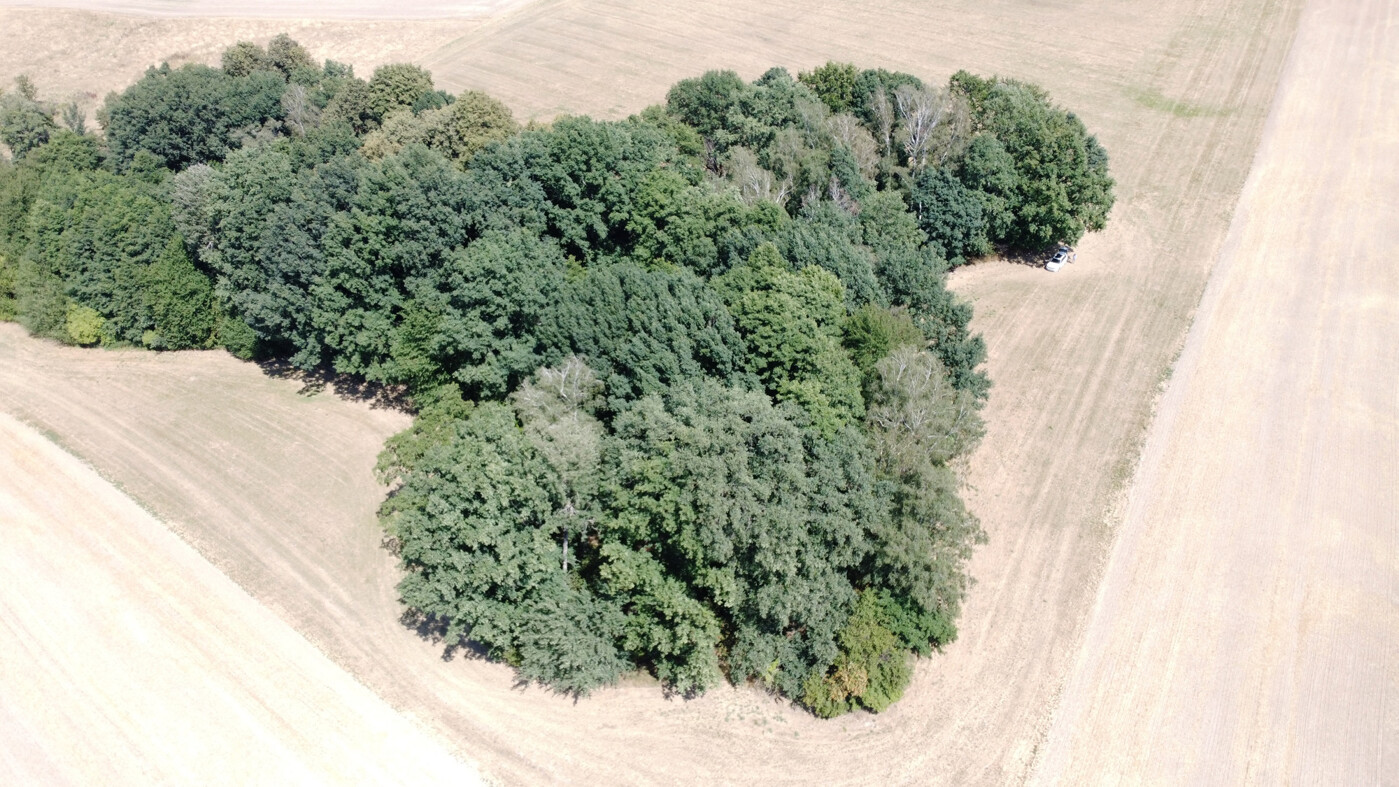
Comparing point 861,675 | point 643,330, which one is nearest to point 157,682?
point 643,330

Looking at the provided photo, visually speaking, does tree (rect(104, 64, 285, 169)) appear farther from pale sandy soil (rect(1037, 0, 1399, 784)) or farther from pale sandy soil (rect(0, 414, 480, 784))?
pale sandy soil (rect(1037, 0, 1399, 784))

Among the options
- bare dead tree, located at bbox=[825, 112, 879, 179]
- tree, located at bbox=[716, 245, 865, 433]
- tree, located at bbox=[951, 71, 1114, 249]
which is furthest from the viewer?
bare dead tree, located at bbox=[825, 112, 879, 179]

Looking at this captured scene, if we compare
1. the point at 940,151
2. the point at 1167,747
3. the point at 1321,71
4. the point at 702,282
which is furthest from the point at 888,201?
the point at 1321,71

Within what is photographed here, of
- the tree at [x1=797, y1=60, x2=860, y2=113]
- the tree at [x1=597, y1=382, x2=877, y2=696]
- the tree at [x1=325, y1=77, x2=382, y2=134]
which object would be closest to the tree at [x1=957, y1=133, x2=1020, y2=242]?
the tree at [x1=797, y1=60, x2=860, y2=113]

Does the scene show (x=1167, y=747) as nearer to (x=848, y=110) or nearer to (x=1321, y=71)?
(x=848, y=110)

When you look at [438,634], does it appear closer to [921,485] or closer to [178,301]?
[921,485]

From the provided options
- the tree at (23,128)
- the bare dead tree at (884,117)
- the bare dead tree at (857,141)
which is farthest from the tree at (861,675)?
the tree at (23,128)

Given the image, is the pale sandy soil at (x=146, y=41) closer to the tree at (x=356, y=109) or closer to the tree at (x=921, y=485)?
the tree at (x=356, y=109)
